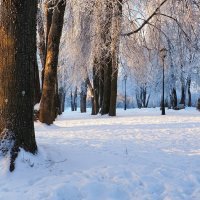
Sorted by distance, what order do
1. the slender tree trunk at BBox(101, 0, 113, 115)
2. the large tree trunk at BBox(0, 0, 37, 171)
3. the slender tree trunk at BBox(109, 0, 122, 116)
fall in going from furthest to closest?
1. the slender tree trunk at BBox(101, 0, 113, 115)
2. the slender tree trunk at BBox(109, 0, 122, 116)
3. the large tree trunk at BBox(0, 0, 37, 171)

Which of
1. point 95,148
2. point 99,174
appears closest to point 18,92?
point 99,174

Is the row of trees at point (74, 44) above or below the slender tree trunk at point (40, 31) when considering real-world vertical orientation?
below

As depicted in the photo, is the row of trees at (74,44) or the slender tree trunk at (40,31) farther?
the slender tree trunk at (40,31)

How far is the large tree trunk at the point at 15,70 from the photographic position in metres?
6.79

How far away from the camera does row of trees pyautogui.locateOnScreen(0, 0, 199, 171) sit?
22.4 feet

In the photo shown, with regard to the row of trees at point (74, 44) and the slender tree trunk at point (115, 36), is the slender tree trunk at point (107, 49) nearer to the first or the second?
the row of trees at point (74, 44)

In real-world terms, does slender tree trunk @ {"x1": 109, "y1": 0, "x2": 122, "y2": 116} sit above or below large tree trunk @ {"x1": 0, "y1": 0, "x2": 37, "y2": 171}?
above

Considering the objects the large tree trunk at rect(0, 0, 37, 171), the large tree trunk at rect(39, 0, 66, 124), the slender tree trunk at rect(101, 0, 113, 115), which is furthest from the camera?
the slender tree trunk at rect(101, 0, 113, 115)

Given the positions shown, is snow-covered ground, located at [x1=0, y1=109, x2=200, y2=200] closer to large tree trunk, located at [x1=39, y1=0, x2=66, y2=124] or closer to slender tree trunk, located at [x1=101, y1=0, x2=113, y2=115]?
slender tree trunk, located at [x1=101, y1=0, x2=113, y2=115]

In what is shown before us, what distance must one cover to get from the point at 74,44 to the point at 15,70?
1469cm

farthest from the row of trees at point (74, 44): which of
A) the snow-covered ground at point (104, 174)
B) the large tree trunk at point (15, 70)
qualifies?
the snow-covered ground at point (104, 174)

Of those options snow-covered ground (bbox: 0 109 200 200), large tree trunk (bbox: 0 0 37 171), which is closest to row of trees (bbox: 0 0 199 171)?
large tree trunk (bbox: 0 0 37 171)

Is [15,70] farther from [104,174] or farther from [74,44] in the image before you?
[74,44]

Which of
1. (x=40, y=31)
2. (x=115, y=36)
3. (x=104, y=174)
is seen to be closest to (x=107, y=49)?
(x=115, y=36)
